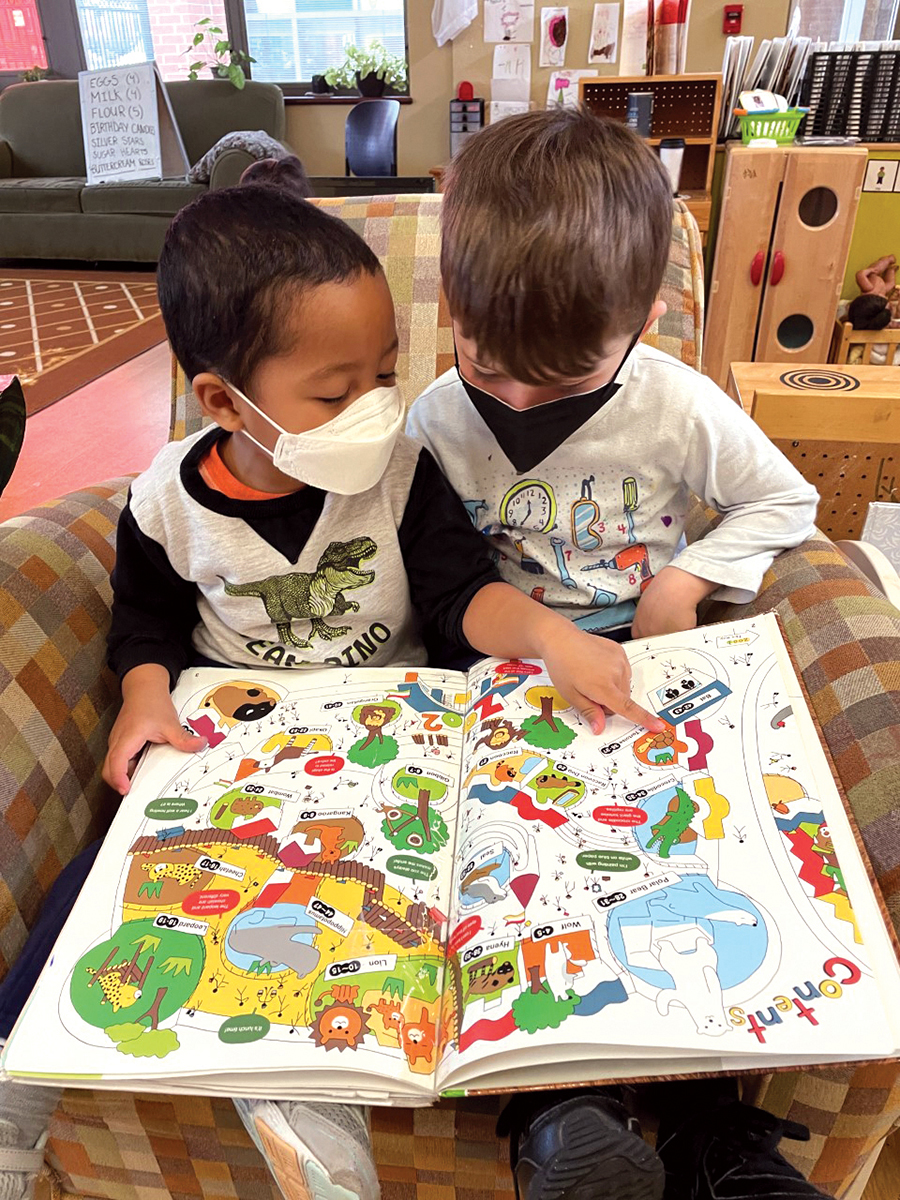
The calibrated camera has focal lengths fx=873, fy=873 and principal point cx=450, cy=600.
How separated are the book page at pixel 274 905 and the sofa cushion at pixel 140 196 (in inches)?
175

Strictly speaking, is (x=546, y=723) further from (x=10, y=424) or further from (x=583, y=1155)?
(x=10, y=424)

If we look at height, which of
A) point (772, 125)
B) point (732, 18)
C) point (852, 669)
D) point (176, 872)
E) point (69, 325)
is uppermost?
point (732, 18)

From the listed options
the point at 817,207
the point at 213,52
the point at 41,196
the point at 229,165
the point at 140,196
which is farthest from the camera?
the point at 213,52

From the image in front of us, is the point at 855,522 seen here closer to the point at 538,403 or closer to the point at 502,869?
the point at 538,403

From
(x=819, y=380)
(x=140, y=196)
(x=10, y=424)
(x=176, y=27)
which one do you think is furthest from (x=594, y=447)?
(x=176, y=27)

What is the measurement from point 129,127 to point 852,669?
529cm

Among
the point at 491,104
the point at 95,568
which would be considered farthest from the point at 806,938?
the point at 491,104

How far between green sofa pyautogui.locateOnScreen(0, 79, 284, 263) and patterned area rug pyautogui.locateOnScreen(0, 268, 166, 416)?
18 cm

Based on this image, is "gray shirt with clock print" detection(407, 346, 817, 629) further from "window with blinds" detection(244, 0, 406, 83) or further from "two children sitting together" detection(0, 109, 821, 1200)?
"window with blinds" detection(244, 0, 406, 83)

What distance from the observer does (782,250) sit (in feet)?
8.68

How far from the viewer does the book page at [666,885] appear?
54 centimetres

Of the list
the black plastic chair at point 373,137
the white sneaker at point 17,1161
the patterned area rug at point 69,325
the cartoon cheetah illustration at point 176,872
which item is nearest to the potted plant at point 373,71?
the black plastic chair at point 373,137

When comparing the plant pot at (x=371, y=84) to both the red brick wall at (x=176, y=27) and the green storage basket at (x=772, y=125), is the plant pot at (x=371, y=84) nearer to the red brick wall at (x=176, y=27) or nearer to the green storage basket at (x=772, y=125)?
the red brick wall at (x=176, y=27)

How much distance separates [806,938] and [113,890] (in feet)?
1.68
